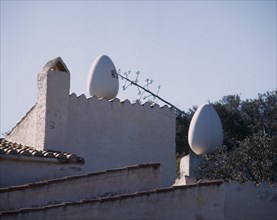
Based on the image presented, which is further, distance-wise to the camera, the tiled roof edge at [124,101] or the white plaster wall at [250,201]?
the tiled roof edge at [124,101]

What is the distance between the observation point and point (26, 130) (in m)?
17.5

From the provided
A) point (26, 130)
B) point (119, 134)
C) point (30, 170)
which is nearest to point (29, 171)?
point (30, 170)

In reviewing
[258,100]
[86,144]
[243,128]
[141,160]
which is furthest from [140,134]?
[258,100]

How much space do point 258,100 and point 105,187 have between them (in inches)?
975

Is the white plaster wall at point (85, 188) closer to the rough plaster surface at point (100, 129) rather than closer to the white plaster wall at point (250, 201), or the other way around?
the white plaster wall at point (250, 201)

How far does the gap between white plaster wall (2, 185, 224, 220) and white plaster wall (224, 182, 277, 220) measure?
1.75 meters

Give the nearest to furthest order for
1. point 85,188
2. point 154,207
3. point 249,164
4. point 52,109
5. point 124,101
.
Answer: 1. point 154,207
2. point 85,188
3. point 52,109
4. point 249,164
5. point 124,101

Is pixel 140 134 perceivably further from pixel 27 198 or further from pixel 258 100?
pixel 258 100

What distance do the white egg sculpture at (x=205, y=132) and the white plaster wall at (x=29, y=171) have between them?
22.3 ft

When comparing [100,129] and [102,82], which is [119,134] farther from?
[102,82]

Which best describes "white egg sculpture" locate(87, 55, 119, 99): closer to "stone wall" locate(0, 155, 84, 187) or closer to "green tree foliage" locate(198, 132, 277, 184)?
"green tree foliage" locate(198, 132, 277, 184)

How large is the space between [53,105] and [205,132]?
6400mm

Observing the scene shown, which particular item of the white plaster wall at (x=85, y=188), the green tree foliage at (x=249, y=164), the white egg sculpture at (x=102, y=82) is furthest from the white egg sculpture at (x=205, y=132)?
the white plaster wall at (x=85, y=188)

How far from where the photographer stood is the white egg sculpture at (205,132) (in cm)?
2027
